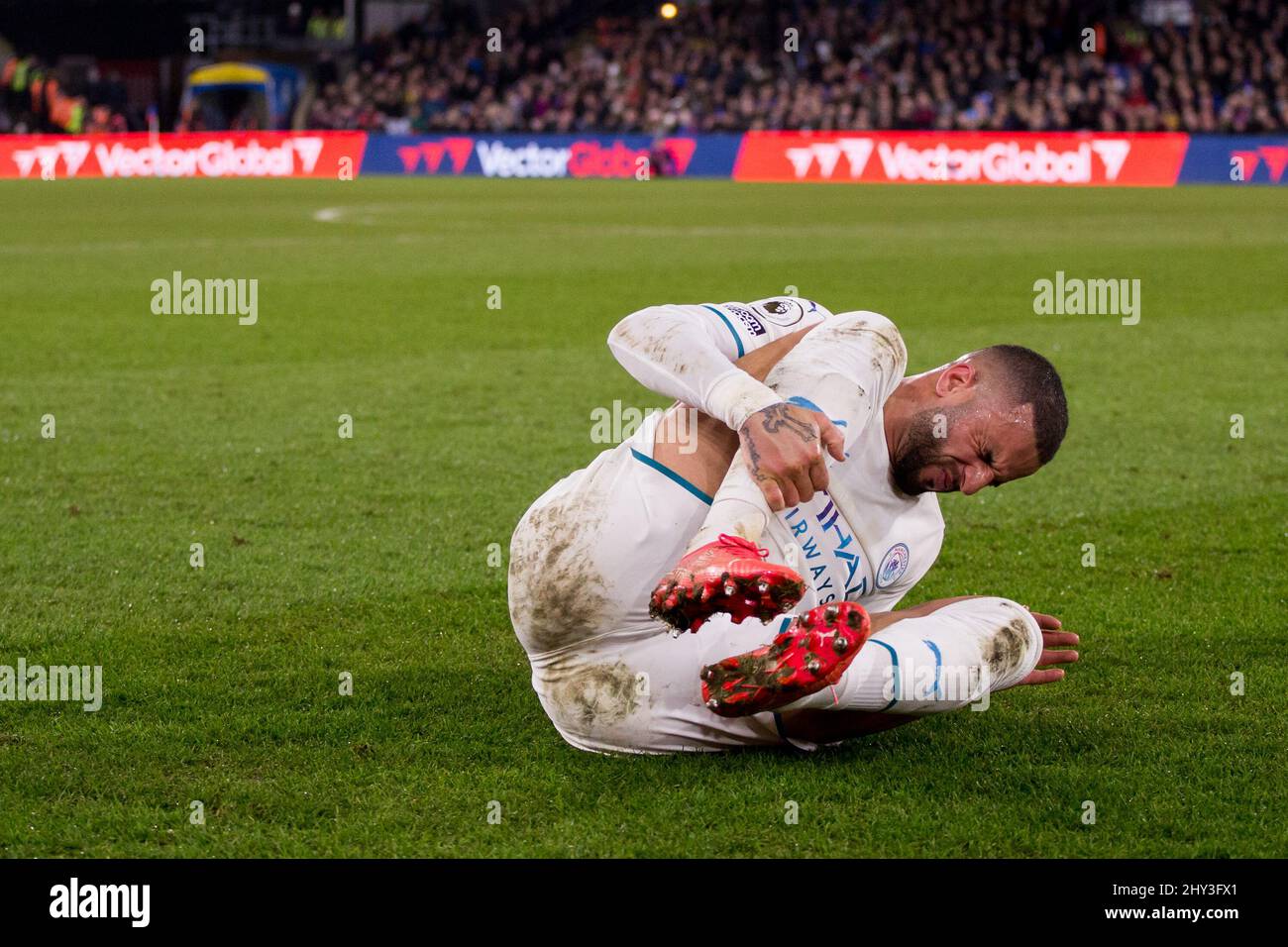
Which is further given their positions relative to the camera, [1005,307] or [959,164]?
[959,164]

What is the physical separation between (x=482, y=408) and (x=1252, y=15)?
36.3 meters

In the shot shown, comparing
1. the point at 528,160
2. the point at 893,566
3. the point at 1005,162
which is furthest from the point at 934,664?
the point at 528,160

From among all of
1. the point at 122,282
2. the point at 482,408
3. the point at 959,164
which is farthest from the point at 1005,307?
the point at 959,164

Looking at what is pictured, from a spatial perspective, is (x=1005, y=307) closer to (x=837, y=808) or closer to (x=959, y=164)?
(x=837, y=808)

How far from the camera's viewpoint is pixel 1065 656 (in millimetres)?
3859

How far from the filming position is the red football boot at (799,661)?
10.2 feet

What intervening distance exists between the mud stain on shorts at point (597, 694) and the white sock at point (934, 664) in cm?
40

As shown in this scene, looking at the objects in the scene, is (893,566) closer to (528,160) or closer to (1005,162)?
(1005,162)

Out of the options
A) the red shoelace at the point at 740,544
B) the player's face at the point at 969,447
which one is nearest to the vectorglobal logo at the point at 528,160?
the player's face at the point at 969,447

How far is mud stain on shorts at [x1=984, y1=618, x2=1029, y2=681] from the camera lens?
11.8 ft

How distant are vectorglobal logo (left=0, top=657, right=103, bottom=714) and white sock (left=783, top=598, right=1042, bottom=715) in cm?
203

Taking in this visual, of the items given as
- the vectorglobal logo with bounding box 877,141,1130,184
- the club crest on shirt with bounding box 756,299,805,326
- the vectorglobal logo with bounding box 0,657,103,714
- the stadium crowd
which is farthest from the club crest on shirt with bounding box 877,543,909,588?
the stadium crowd

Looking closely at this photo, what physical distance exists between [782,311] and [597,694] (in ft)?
3.37
